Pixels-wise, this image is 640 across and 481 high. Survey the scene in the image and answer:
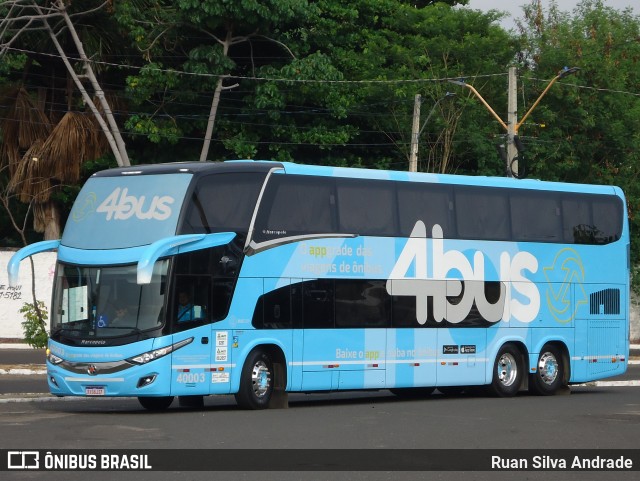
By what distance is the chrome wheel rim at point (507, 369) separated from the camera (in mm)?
25859

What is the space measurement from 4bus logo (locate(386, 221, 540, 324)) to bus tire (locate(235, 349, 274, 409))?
3072 mm

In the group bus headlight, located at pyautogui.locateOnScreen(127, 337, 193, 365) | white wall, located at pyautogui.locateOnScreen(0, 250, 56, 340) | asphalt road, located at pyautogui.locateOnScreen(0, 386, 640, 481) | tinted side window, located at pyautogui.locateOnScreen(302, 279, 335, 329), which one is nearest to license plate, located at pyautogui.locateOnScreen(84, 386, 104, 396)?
asphalt road, located at pyautogui.locateOnScreen(0, 386, 640, 481)

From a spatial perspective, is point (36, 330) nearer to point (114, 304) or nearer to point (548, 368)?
point (114, 304)

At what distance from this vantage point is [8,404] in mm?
21062

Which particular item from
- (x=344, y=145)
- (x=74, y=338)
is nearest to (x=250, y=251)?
(x=74, y=338)

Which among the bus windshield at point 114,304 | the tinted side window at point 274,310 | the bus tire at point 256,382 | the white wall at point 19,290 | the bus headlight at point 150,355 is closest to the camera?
the bus headlight at point 150,355

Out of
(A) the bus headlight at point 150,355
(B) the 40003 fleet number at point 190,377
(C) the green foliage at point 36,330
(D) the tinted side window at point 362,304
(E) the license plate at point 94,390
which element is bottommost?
(E) the license plate at point 94,390

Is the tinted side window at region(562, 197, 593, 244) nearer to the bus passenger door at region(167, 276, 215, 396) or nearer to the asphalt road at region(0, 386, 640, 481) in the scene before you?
the asphalt road at region(0, 386, 640, 481)

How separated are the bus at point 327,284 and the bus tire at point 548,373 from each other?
4 centimetres

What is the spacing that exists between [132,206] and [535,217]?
896cm

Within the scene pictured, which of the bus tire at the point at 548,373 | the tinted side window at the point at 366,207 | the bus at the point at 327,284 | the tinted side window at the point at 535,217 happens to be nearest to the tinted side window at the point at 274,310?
the bus at the point at 327,284

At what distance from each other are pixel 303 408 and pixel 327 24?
81.4 feet

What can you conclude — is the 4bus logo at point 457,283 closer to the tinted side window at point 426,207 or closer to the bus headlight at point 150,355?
the tinted side window at point 426,207

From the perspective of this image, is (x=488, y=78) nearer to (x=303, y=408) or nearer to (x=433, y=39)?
(x=433, y=39)
